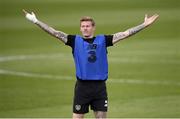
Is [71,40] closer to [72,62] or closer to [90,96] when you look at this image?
[90,96]

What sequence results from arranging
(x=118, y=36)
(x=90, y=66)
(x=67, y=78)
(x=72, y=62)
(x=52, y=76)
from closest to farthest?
(x=90, y=66) → (x=118, y=36) → (x=67, y=78) → (x=52, y=76) → (x=72, y=62)

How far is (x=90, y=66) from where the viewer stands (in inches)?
465

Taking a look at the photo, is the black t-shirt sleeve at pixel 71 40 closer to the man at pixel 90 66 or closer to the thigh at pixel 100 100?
the man at pixel 90 66

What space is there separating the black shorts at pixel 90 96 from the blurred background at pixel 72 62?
3054 millimetres

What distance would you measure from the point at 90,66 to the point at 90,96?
49 centimetres

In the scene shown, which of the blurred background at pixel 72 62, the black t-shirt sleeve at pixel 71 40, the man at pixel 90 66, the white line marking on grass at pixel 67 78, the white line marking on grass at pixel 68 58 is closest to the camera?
the man at pixel 90 66

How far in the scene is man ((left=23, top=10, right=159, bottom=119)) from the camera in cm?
1182

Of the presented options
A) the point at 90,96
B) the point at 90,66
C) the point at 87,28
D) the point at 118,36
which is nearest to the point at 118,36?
the point at 118,36

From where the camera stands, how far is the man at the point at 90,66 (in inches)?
465

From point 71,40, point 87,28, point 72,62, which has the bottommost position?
point 72,62

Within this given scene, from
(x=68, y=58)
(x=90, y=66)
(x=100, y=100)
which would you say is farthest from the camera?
(x=68, y=58)

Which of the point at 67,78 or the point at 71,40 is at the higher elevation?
the point at 71,40

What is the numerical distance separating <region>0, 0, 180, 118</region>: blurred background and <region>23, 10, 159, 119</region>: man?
10.1 ft

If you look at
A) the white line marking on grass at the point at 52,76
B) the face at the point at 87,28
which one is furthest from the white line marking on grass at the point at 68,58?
the face at the point at 87,28
